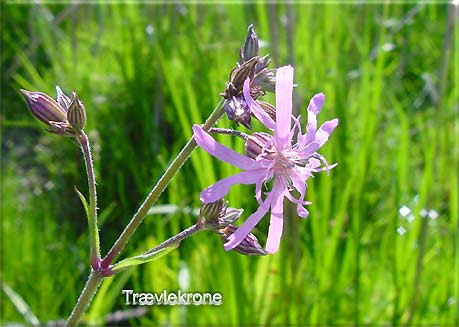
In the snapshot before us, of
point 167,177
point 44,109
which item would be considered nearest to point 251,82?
point 167,177

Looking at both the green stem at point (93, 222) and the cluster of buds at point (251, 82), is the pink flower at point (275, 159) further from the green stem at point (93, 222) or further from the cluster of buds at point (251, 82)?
the green stem at point (93, 222)

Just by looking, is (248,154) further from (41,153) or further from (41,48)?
(41,48)

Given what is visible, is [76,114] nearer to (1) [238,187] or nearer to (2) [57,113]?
(2) [57,113]

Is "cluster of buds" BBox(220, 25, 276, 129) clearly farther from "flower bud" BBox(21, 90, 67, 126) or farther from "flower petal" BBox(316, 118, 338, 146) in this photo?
"flower bud" BBox(21, 90, 67, 126)

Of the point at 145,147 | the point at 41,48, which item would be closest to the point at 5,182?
the point at 145,147

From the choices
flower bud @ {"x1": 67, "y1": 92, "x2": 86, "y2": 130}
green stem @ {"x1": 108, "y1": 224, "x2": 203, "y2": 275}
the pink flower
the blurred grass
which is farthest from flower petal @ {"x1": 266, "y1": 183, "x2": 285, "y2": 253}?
the blurred grass

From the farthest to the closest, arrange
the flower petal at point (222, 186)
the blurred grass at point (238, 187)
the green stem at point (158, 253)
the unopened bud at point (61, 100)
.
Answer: the blurred grass at point (238, 187) < the unopened bud at point (61, 100) < the green stem at point (158, 253) < the flower petal at point (222, 186)

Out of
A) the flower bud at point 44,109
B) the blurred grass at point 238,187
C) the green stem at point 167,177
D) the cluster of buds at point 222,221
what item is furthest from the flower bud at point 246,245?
the blurred grass at point 238,187
